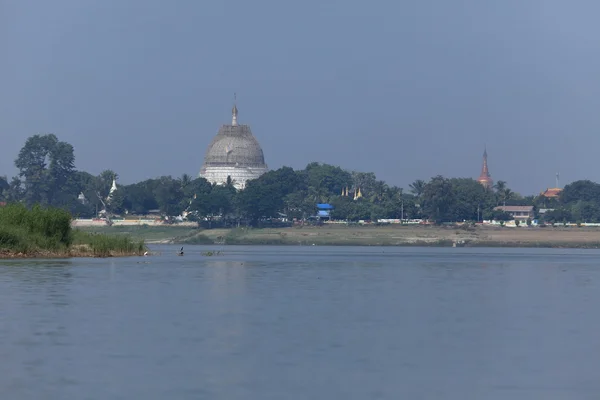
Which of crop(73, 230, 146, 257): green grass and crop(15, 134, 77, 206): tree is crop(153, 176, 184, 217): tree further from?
crop(73, 230, 146, 257): green grass

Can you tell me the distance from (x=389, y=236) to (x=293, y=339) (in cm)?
13168

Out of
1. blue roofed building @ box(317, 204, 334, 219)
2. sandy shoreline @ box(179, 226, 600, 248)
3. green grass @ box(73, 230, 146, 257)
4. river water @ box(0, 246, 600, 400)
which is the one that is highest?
blue roofed building @ box(317, 204, 334, 219)

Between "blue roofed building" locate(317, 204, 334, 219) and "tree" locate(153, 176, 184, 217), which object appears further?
"blue roofed building" locate(317, 204, 334, 219)

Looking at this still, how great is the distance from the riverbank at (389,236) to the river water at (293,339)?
342 ft

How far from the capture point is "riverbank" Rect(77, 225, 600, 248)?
15912cm

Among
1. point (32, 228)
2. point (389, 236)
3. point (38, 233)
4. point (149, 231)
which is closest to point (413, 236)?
point (389, 236)

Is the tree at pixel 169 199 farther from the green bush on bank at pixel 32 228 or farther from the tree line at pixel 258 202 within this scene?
the green bush on bank at pixel 32 228

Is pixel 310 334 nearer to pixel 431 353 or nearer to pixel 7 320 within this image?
pixel 431 353

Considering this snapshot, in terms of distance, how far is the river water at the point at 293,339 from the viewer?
904 inches

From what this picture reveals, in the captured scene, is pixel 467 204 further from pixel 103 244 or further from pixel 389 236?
pixel 103 244

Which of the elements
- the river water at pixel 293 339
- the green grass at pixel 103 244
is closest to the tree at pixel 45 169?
the green grass at pixel 103 244

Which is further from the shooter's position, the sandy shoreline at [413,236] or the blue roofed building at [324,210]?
the blue roofed building at [324,210]

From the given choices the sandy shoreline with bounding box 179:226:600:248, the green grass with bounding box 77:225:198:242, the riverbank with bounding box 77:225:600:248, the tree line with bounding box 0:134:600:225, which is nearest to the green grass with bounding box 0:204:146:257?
the riverbank with bounding box 77:225:600:248

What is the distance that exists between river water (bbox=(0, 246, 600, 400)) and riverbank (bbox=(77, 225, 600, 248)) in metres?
104
